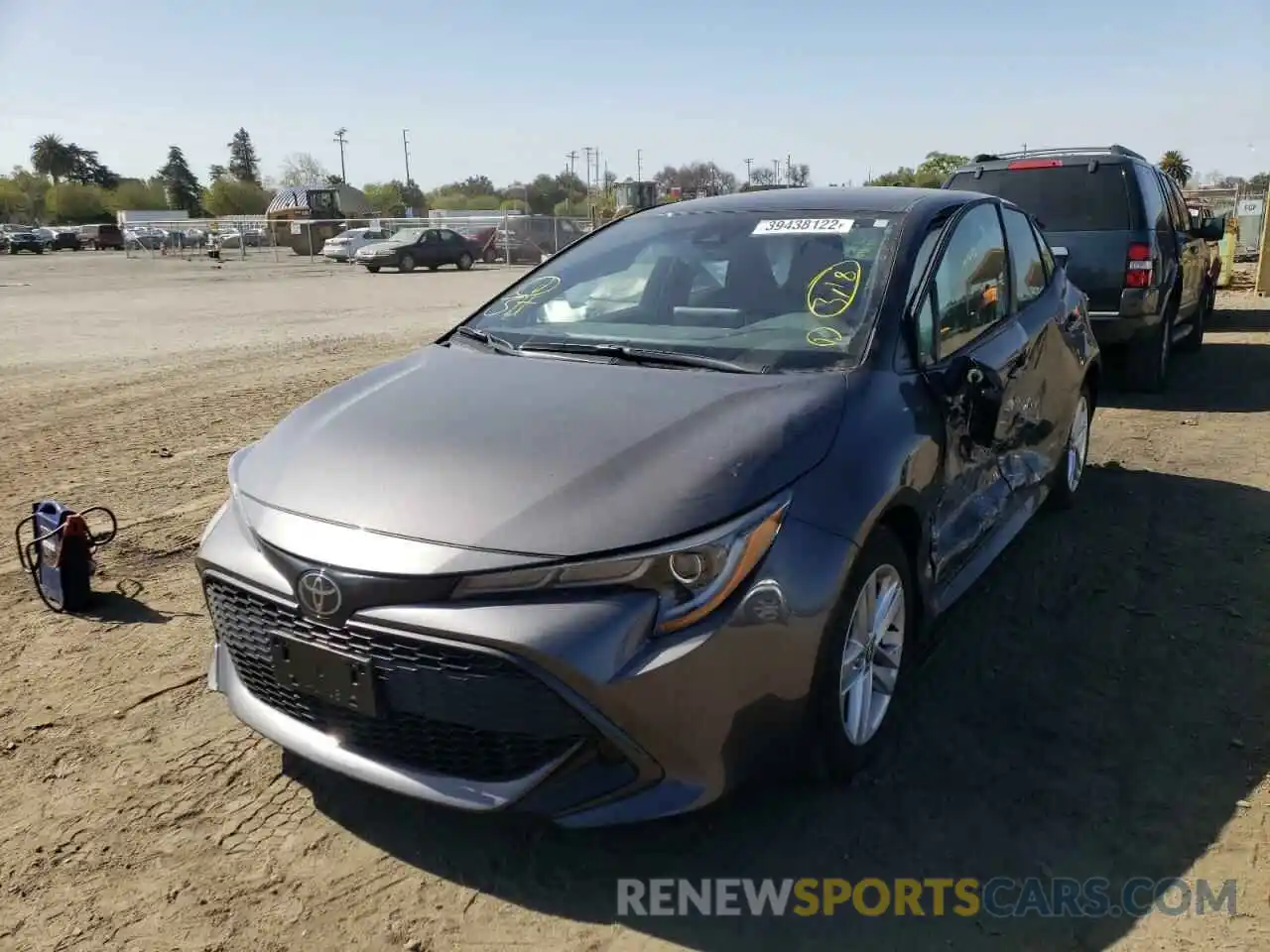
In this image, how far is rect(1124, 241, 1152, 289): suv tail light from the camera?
24.8 ft

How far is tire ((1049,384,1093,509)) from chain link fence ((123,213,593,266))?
2571cm

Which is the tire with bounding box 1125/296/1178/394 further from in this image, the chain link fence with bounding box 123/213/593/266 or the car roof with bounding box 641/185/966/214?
the chain link fence with bounding box 123/213/593/266

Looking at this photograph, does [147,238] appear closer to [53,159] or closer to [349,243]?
[349,243]

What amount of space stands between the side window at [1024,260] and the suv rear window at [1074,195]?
3049mm

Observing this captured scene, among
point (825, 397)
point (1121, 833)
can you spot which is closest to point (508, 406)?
point (825, 397)

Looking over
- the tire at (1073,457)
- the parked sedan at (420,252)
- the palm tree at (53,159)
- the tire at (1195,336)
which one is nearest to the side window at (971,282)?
the tire at (1073,457)

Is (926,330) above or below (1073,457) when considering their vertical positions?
above

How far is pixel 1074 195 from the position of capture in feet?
26.1

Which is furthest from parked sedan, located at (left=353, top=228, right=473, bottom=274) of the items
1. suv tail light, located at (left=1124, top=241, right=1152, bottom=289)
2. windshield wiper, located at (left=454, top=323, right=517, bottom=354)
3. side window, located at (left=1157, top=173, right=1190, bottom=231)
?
windshield wiper, located at (left=454, top=323, right=517, bottom=354)

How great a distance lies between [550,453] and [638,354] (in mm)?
801

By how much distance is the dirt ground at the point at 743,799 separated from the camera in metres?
2.39

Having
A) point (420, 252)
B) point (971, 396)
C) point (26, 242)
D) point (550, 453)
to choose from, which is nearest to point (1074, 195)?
point (971, 396)

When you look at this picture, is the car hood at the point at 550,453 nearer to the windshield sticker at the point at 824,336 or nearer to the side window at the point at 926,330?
the windshield sticker at the point at 824,336

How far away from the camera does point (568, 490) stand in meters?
2.44
